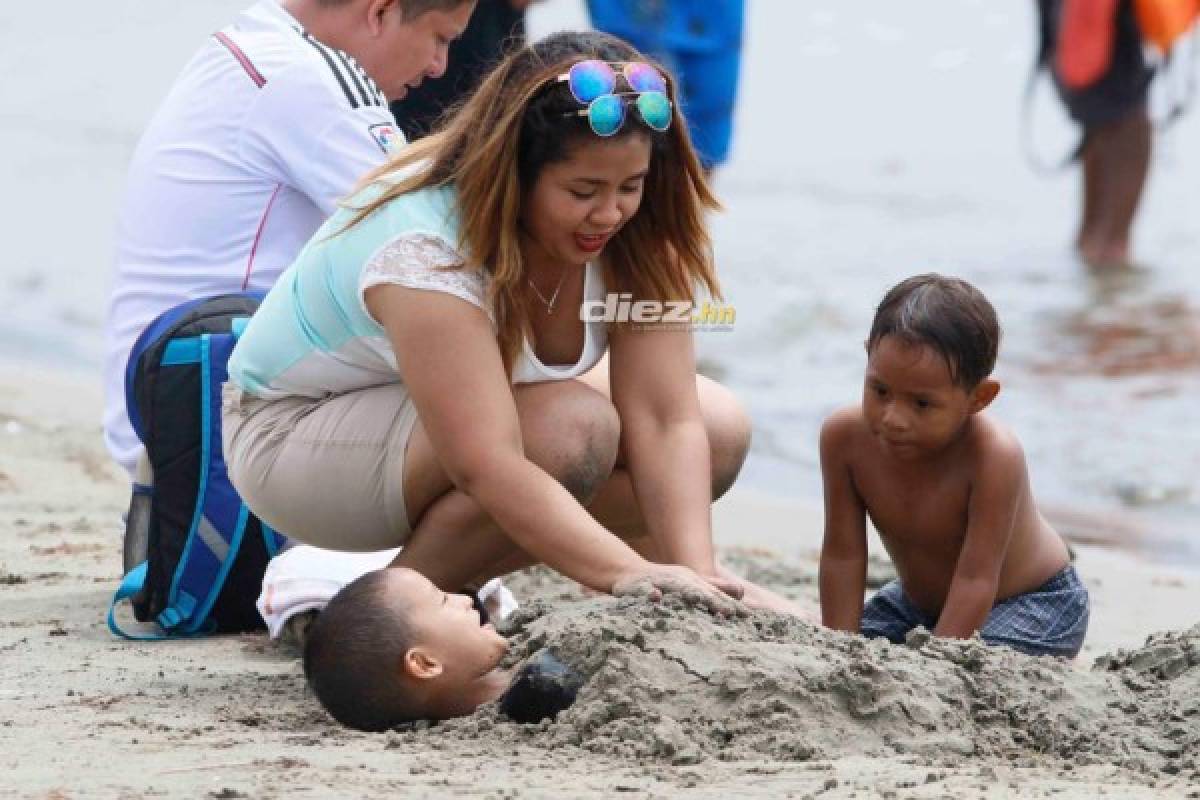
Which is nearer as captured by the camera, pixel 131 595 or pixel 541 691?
pixel 541 691

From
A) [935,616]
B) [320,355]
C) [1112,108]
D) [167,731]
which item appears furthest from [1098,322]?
[167,731]

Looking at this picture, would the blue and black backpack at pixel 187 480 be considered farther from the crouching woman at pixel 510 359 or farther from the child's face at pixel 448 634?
the child's face at pixel 448 634

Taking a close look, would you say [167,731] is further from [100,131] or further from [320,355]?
[100,131]

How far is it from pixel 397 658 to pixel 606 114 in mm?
870

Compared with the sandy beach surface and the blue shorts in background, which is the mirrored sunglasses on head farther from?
the blue shorts in background

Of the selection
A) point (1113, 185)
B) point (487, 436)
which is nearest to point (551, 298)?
point (487, 436)

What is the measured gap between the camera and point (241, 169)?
3846 mm

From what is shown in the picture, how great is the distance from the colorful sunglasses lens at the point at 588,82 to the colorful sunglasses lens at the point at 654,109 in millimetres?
50

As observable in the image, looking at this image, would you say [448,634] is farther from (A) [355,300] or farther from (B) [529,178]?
(B) [529,178]

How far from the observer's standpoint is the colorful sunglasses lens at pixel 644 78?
10.5 feet

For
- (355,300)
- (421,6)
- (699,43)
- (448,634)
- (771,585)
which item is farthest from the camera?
(699,43)

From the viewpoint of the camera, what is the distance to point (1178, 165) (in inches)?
558

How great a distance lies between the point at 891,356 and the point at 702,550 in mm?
473

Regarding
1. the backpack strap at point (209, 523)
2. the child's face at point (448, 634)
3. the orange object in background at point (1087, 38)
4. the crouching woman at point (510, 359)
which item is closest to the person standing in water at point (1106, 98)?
the orange object in background at point (1087, 38)
